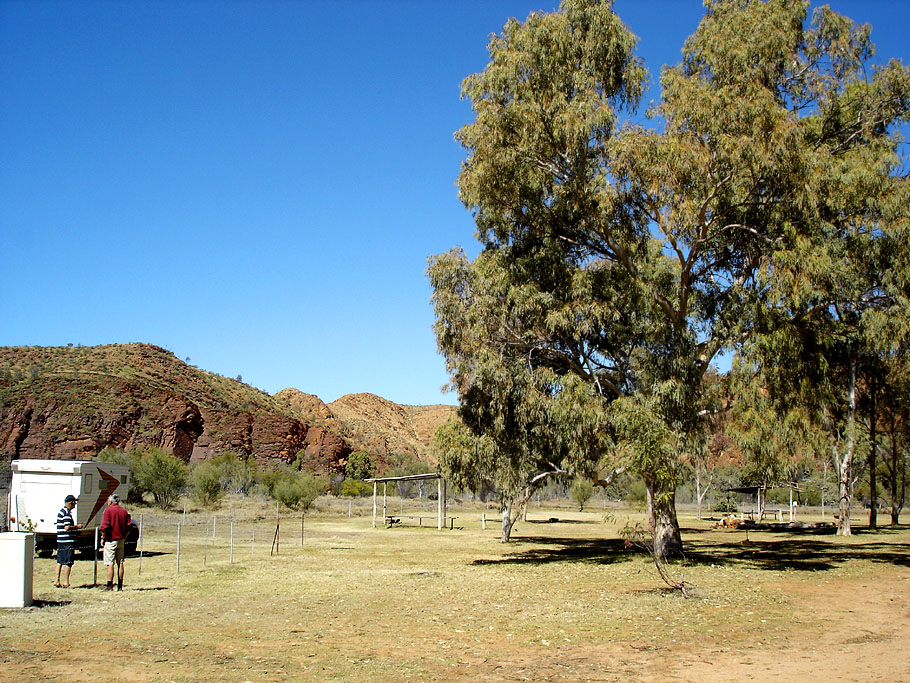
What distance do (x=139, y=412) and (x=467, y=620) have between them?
67.3 m

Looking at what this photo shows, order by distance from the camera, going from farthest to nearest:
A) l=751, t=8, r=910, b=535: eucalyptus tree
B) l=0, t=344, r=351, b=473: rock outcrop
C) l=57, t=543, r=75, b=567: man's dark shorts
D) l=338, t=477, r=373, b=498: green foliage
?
l=338, t=477, r=373, b=498: green foliage → l=0, t=344, r=351, b=473: rock outcrop → l=751, t=8, r=910, b=535: eucalyptus tree → l=57, t=543, r=75, b=567: man's dark shorts

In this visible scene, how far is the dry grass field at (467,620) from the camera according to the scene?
820 centimetres

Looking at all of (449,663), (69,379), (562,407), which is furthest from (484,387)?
(69,379)

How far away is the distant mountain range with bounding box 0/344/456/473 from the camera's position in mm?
65875

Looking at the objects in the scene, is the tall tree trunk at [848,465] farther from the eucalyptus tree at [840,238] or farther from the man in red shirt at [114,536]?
the man in red shirt at [114,536]

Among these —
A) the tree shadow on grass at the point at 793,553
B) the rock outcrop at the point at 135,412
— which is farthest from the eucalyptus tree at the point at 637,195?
the rock outcrop at the point at 135,412

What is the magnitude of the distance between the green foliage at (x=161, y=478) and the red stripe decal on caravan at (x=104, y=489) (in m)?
23.8

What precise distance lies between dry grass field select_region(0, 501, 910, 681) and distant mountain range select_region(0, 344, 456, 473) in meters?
35.8

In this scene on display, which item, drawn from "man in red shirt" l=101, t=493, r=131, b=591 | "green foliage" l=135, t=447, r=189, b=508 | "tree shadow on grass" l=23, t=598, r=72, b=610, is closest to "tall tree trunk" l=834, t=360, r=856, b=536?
"man in red shirt" l=101, t=493, r=131, b=591

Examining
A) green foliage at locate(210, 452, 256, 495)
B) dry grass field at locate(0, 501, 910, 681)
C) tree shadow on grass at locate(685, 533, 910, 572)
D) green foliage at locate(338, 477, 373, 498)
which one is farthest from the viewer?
green foliage at locate(338, 477, 373, 498)

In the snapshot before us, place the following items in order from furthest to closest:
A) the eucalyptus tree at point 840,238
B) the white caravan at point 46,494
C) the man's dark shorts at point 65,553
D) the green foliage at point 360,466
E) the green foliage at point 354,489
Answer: the green foliage at point 360,466 < the green foliage at point 354,489 < the white caravan at point 46,494 < the eucalyptus tree at point 840,238 < the man's dark shorts at point 65,553

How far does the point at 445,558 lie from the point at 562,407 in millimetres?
7188

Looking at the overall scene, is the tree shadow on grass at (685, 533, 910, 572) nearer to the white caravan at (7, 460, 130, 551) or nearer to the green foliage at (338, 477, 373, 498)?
the white caravan at (7, 460, 130, 551)

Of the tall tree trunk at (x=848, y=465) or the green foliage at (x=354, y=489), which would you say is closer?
the tall tree trunk at (x=848, y=465)
